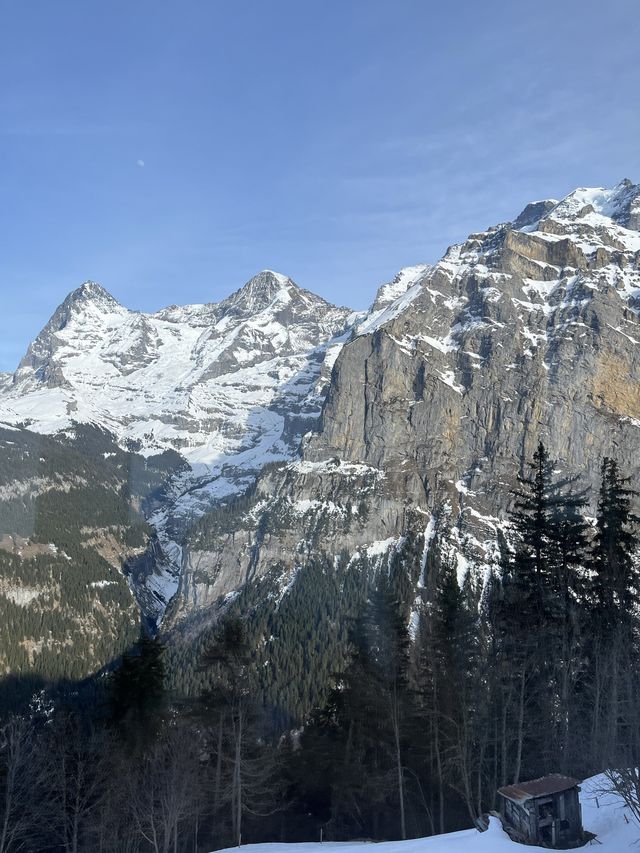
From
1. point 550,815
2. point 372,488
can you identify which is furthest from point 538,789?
point 372,488

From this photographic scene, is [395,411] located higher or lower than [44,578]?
higher

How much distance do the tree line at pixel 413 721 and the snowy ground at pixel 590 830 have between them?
4195 mm

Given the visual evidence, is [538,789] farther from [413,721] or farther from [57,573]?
[57,573]

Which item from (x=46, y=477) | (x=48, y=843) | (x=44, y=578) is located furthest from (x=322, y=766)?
(x=46, y=477)

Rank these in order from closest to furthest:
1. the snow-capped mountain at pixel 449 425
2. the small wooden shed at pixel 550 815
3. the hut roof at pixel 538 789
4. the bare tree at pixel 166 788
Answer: the small wooden shed at pixel 550 815 → the hut roof at pixel 538 789 → the bare tree at pixel 166 788 → the snow-capped mountain at pixel 449 425

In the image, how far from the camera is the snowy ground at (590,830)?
61.7 feet

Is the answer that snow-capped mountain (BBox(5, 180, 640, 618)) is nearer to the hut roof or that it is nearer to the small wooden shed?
the hut roof

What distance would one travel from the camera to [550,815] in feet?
65.9

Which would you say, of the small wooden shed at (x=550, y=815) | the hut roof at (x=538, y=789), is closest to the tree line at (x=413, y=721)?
the hut roof at (x=538, y=789)

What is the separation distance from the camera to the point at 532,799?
20.1m

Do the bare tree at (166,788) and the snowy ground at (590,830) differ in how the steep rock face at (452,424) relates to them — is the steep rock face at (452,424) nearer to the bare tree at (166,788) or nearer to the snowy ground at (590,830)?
the bare tree at (166,788)

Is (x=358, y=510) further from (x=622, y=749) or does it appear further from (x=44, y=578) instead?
(x=622, y=749)

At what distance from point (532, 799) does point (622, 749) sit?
123 inches

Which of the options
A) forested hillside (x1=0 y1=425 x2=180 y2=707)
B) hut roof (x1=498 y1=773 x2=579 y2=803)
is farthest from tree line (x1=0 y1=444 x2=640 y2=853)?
forested hillside (x1=0 y1=425 x2=180 y2=707)
